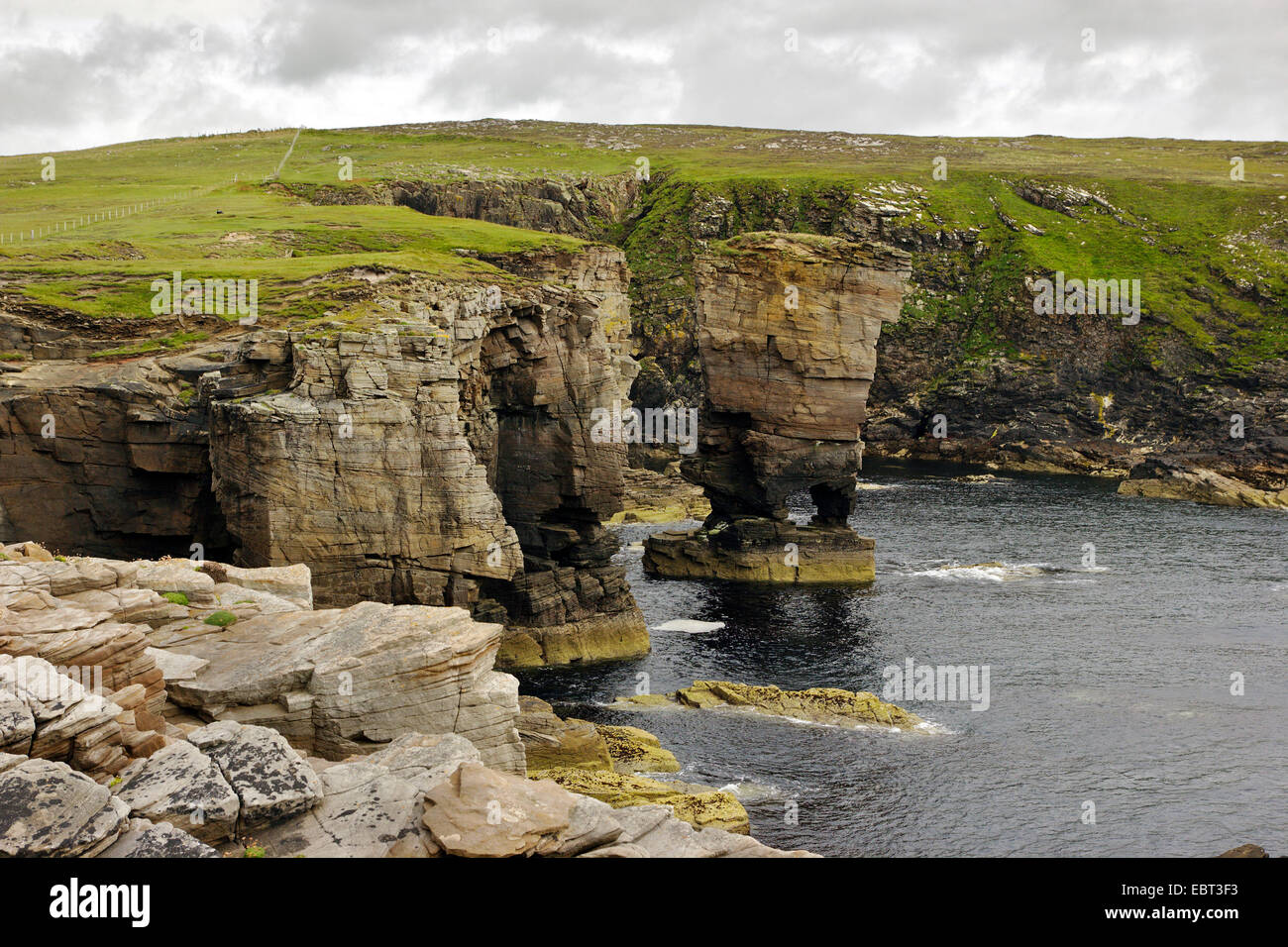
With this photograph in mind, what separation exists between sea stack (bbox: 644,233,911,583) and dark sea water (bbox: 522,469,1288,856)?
4.63m

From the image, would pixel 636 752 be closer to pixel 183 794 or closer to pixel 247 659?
pixel 247 659

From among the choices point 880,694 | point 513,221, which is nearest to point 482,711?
point 880,694

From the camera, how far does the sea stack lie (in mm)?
100062

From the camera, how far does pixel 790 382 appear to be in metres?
102

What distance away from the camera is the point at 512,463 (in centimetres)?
7838

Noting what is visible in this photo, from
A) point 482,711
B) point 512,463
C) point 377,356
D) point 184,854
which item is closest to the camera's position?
point 184,854

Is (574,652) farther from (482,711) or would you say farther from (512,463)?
(482,711)

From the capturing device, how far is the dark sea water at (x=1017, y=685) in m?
49.3

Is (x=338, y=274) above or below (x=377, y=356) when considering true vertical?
above

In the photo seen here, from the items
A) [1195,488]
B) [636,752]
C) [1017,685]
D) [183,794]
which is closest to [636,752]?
[636,752]

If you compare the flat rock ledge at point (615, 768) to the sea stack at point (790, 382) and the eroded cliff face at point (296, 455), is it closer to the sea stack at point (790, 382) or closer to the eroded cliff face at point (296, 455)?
the eroded cliff face at point (296, 455)

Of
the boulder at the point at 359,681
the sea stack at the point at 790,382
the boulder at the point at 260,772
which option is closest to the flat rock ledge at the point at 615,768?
the boulder at the point at 359,681

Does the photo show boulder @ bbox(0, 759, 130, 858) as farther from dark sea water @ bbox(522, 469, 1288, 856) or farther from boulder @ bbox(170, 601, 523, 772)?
dark sea water @ bbox(522, 469, 1288, 856)
